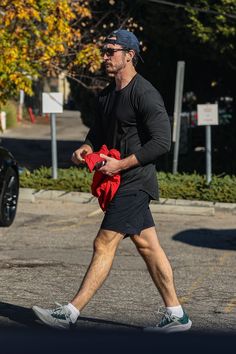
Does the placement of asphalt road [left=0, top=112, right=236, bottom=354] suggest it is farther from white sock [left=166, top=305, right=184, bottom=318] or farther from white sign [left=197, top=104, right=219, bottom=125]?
white sign [left=197, top=104, right=219, bottom=125]

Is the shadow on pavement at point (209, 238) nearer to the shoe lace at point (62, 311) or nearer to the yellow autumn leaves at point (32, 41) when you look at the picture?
the yellow autumn leaves at point (32, 41)

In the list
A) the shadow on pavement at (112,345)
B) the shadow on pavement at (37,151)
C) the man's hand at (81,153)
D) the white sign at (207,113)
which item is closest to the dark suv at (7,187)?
the white sign at (207,113)

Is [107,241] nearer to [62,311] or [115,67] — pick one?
[62,311]

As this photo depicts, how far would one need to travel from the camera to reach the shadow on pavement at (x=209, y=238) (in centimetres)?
1223

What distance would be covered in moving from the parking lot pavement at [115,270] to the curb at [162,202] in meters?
0.19

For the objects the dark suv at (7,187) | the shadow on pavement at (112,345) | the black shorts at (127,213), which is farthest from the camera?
the dark suv at (7,187)

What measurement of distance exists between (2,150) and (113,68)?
636cm

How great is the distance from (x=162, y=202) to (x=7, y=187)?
3861 mm

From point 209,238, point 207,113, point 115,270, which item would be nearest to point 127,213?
point 115,270

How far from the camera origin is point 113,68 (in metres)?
6.96

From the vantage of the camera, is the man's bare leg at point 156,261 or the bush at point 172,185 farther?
the bush at point 172,185

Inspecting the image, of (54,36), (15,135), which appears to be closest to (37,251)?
(54,36)

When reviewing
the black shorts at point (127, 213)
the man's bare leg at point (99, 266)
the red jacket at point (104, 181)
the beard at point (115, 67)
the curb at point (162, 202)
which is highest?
the beard at point (115, 67)

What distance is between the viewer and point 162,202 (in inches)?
641
